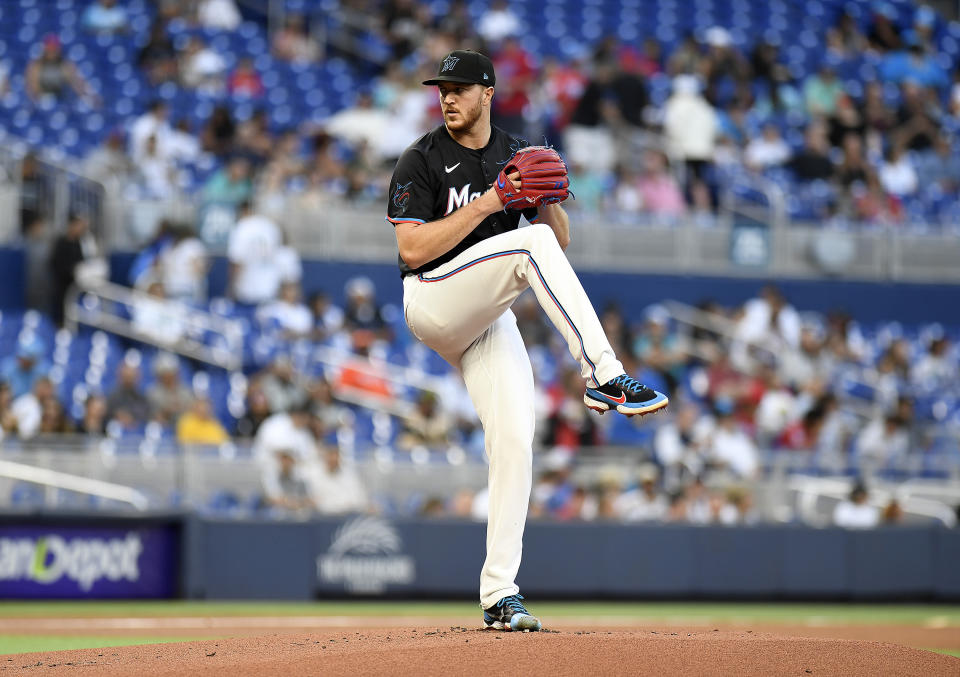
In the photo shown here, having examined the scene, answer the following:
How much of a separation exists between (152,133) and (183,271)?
192 centimetres

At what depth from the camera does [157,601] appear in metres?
11.4

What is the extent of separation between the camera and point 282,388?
1235 cm

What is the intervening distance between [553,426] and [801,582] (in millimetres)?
2518

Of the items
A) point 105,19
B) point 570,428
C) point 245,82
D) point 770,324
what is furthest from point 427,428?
point 105,19

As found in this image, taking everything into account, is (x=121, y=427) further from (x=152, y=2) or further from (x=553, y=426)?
(x=152, y=2)

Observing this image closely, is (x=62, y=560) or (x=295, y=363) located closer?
(x=62, y=560)

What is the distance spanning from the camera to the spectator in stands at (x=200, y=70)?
16594mm

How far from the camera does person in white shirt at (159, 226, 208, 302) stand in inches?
556

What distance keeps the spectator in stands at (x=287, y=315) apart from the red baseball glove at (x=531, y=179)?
8.56 metres

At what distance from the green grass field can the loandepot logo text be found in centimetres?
22

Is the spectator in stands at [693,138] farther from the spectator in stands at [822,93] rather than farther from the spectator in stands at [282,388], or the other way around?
the spectator in stands at [282,388]

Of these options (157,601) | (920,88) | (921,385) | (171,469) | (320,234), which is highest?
(920,88)

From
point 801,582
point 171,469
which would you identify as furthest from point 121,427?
point 801,582

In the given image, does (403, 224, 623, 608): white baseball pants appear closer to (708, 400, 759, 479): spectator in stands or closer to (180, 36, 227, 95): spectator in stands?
(708, 400, 759, 479): spectator in stands
